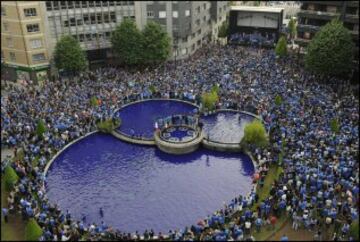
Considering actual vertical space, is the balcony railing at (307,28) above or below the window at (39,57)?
above

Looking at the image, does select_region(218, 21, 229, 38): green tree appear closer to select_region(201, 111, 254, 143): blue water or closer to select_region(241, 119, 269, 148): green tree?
select_region(201, 111, 254, 143): blue water

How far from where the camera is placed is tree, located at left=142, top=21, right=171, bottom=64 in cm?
6662

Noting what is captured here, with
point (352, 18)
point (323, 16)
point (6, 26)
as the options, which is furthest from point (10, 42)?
point (352, 18)

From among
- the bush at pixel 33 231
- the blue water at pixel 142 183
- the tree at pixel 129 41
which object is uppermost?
the tree at pixel 129 41

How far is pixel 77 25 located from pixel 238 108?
108 feet

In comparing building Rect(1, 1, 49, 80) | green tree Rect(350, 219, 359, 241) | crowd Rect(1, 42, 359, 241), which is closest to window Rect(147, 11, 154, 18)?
crowd Rect(1, 42, 359, 241)

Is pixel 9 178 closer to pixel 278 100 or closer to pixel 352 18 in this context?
pixel 278 100

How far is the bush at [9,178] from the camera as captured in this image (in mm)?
35250

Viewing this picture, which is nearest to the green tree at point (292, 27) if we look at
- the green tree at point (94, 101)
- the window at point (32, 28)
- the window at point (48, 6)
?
the window at point (48, 6)

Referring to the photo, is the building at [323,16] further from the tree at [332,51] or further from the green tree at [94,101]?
the green tree at [94,101]

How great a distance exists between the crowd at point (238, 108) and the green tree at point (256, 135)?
1.03 m

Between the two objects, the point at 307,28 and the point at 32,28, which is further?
the point at 307,28

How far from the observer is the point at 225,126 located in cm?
5097

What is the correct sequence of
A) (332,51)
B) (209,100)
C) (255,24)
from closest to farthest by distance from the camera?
(209,100) → (332,51) → (255,24)
